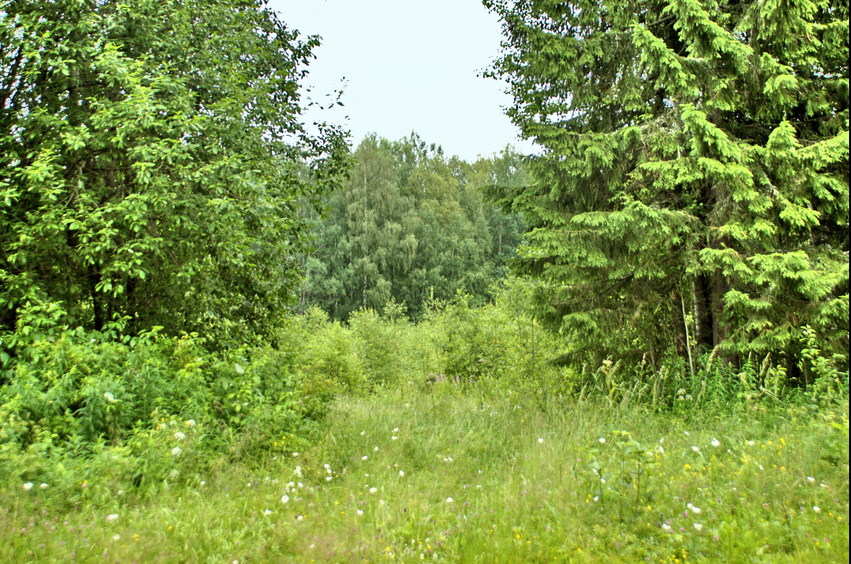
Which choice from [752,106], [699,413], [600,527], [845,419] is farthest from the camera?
[752,106]

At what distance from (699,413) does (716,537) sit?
8.58 feet

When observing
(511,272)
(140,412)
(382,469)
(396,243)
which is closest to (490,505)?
(382,469)

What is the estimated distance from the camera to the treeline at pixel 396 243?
116 feet

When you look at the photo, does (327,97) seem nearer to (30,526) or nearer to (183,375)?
(183,375)

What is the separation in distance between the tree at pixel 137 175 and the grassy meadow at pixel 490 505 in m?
→ 2.16

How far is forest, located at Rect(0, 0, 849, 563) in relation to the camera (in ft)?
11.1

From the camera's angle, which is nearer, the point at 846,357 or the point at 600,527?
the point at 600,527

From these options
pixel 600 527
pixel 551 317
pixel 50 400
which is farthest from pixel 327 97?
pixel 600 527

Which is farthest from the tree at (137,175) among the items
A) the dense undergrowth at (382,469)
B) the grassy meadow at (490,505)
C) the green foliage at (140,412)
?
the grassy meadow at (490,505)

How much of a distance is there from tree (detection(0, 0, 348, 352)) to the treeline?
1033 inches

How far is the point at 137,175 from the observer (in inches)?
215

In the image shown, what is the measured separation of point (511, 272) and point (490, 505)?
4385mm

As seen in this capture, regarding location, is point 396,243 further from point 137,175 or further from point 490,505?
point 490,505

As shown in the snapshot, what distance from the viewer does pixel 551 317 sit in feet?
24.5
